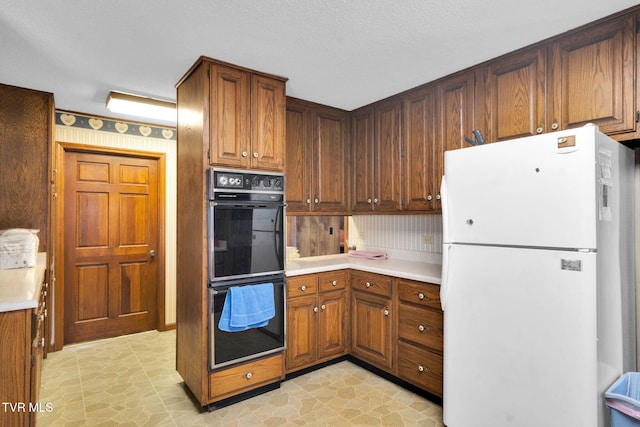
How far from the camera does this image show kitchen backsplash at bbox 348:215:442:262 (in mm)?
3193

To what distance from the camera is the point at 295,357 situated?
2863 millimetres

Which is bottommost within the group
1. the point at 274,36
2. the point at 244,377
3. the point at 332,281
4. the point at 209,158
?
the point at 244,377

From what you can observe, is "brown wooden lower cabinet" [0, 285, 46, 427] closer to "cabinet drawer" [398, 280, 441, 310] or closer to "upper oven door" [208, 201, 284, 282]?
"upper oven door" [208, 201, 284, 282]

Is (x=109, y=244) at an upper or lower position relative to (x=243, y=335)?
upper

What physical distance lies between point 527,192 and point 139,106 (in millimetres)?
3115

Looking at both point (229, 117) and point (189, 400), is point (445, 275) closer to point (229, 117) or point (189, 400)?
point (229, 117)

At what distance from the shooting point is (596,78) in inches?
77.7

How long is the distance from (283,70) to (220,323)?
1.87 metres

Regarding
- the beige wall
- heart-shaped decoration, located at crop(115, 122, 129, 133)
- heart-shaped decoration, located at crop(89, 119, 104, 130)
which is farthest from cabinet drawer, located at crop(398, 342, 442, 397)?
heart-shaped decoration, located at crop(89, 119, 104, 130)

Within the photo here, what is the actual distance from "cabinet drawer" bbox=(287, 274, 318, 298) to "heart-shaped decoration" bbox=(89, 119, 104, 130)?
268 centimetres

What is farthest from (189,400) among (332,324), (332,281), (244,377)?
(332,281)

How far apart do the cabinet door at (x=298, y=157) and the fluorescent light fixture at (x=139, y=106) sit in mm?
1124

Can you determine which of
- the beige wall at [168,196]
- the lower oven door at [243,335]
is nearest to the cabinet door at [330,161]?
the lower oven door at [243,335]

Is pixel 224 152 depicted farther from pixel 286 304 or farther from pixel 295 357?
pixel 295 357
